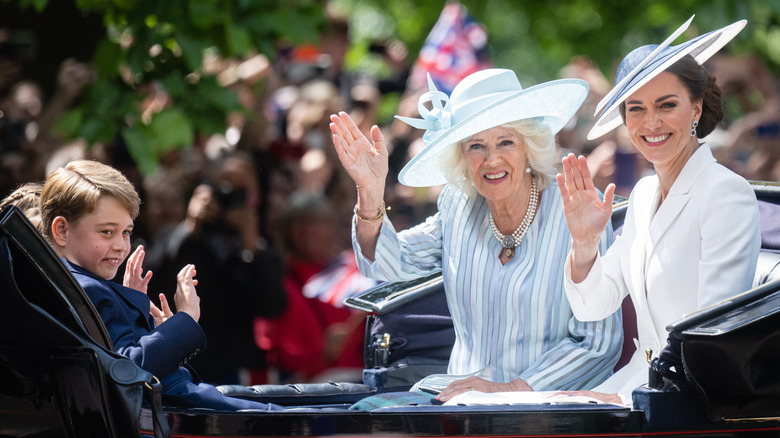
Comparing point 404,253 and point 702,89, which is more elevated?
point 702,89

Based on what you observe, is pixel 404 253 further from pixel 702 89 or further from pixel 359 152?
pixel 702 89

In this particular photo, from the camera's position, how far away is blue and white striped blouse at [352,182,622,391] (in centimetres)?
328

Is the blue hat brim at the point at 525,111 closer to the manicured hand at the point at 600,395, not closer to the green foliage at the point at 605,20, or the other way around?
the manicured hand at the point at 600,395

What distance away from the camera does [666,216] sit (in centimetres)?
294

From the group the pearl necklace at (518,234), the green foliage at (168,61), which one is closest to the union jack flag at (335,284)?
the green foliage at (168,61)

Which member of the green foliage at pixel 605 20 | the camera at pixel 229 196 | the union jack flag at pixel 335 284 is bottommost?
the union jack flag at pixel 335 284

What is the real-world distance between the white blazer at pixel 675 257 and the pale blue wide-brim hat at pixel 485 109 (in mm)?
382

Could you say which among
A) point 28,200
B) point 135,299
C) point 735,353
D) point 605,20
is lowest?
point 735,353

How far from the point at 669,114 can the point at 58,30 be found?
3936 mm

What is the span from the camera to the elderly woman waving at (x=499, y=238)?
129 inches

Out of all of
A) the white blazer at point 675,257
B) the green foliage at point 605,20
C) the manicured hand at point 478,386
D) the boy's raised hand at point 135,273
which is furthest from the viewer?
the green foliage at point 605,20

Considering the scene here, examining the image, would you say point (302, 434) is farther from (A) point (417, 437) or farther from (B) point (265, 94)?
(B) point (265, 94)

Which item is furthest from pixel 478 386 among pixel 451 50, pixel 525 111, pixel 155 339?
pixel 451 50

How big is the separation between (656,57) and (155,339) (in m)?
1.56
